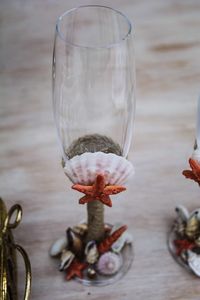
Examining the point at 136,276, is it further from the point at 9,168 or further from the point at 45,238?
the point at 9,168

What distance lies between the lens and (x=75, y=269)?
62 centimetres

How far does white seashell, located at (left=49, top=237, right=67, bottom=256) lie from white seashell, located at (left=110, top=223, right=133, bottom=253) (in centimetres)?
6

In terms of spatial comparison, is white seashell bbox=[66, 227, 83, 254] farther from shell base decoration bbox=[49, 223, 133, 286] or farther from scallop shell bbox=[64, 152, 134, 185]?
scallop shell bbox=[64, 152, 134, 185]

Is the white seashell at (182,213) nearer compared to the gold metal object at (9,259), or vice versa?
the gold metal object at (9,259)

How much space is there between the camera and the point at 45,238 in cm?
66

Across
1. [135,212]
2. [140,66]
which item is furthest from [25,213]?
[140,66]

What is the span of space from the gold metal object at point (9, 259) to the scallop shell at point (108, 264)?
0.32 ft

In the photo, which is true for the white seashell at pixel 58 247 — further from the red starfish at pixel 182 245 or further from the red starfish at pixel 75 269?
the red starfish at pixel 182 245

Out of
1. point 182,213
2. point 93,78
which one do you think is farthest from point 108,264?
point 93,78

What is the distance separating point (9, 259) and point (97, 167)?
0.17m

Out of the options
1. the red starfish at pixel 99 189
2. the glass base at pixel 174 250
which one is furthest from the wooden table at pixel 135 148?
the red starfish at pixel 99 189

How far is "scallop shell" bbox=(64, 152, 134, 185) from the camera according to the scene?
51 centimetres

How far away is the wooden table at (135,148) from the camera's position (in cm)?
62

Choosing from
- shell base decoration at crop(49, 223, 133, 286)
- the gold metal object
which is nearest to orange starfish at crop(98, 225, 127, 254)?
shell base decoration at crop(49, 223, 133, 286)
